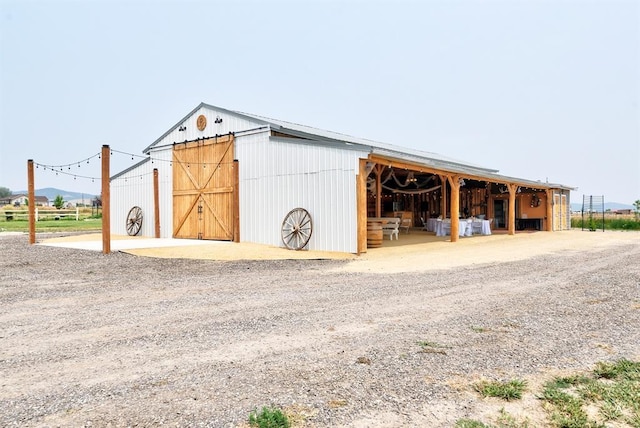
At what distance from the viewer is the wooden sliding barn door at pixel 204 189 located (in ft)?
53.8

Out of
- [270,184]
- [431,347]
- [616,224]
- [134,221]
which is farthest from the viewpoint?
[616,224]

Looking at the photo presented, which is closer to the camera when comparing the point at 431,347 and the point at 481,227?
the point at 431,347

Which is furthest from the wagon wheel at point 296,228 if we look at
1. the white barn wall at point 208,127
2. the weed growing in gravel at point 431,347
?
the weed growing in gravel at point 431,347

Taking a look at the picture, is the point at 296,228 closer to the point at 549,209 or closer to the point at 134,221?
the point at 134,221

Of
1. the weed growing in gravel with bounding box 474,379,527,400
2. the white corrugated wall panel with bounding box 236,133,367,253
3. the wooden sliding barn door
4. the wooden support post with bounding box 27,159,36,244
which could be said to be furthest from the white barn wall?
the weed growing in gravel with bounding box 474,379,527,400

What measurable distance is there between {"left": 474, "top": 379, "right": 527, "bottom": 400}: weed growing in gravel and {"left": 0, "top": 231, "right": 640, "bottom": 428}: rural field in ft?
0.15

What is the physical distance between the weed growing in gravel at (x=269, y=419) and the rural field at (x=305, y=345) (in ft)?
0.25

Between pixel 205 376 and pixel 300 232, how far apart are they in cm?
993

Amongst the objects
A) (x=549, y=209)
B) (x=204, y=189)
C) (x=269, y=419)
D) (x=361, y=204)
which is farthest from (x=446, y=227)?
(x=269, y=419)

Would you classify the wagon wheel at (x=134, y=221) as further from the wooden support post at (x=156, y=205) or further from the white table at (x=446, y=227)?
the white table at (x=446, y=227)

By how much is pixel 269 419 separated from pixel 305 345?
4.86ft

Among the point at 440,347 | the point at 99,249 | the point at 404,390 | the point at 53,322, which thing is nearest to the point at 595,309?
the point at 440,347

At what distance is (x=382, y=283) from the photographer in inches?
301

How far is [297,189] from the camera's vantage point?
13508 mm
